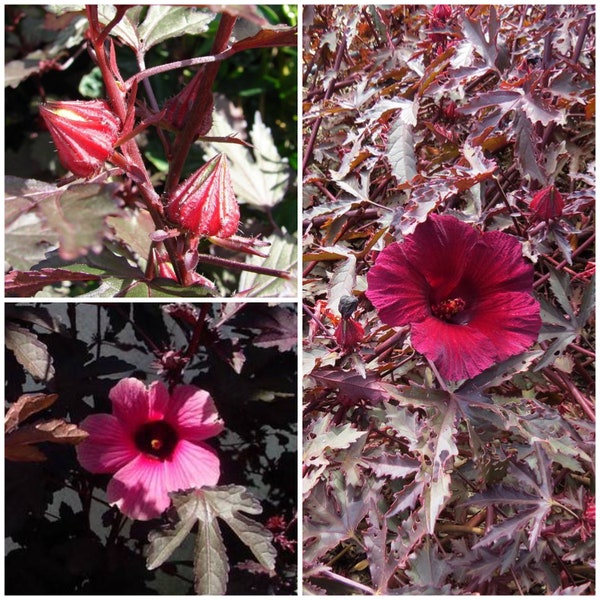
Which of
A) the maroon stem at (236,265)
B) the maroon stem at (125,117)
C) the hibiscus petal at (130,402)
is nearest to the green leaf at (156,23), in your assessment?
the maroon stem at (125,117)

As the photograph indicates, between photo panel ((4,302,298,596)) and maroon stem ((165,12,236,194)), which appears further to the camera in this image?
photo panel ((4,302,298,596))

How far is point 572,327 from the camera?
2.21 ft

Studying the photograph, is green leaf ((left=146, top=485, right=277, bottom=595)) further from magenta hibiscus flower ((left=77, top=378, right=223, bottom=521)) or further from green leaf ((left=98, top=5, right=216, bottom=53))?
green leaf ((left=98, top=5, right=216, bottom=53))

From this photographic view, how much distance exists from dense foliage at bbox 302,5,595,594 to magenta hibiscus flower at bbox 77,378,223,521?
4.4 inches

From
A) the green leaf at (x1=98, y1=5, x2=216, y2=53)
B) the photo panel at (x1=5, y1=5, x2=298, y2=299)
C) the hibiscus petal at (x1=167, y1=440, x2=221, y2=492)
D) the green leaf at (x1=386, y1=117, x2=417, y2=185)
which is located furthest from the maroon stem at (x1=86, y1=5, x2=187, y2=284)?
the green leaf at (x1=386, y1=117, x2=417, y2=185)

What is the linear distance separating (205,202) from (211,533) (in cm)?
32

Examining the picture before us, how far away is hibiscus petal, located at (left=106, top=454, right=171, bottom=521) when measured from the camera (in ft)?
2.02

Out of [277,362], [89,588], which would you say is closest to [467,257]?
[277,362]

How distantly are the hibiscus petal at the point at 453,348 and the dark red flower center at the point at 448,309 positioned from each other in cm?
5

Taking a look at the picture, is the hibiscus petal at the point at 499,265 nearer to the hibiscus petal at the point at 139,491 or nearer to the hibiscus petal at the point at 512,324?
the hibiscus petal at the point at 512,324

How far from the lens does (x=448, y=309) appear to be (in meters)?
0.65

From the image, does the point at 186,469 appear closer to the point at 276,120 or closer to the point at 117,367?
the point at 117,367

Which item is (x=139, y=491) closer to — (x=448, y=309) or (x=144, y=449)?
(x=144, y=449)

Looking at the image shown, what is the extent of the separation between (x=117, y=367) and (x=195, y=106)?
32 centimetres
